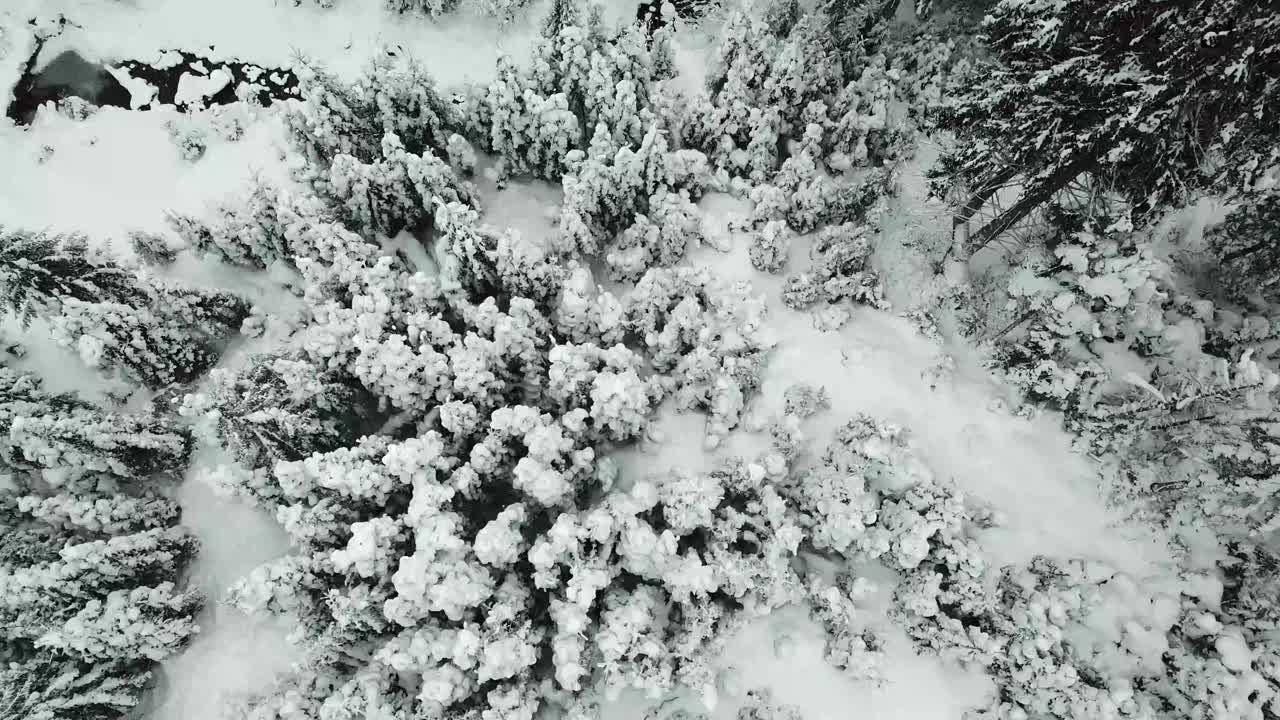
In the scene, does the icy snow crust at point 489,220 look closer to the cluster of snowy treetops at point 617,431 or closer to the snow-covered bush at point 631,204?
the cluster of snowy treetops at point 617,431

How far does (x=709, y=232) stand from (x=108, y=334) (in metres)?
14.7

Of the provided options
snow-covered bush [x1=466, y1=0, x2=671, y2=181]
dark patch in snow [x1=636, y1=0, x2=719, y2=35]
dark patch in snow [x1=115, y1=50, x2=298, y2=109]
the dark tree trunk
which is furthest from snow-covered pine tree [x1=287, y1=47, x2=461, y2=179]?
the dark tree trunk

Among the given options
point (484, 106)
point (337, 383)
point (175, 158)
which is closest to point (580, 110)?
point (484, 106)

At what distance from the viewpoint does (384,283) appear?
45.5ft

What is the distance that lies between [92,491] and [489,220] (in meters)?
11.4

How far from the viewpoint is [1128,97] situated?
9773 mm

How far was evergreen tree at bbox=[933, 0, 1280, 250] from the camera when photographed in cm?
892

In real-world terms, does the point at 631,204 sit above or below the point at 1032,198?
above

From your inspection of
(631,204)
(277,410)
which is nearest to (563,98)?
(631,204)

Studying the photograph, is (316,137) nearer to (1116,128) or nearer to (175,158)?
(175,158)

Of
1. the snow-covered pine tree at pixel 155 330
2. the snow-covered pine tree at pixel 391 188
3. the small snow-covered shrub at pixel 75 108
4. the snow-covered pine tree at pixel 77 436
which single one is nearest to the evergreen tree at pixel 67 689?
the snow-covered pine tree at pixel 77 436

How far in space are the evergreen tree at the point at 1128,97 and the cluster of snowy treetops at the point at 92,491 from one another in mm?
18436

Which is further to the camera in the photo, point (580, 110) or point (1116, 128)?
point (580, 110)

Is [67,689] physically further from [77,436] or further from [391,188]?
[391,188]
